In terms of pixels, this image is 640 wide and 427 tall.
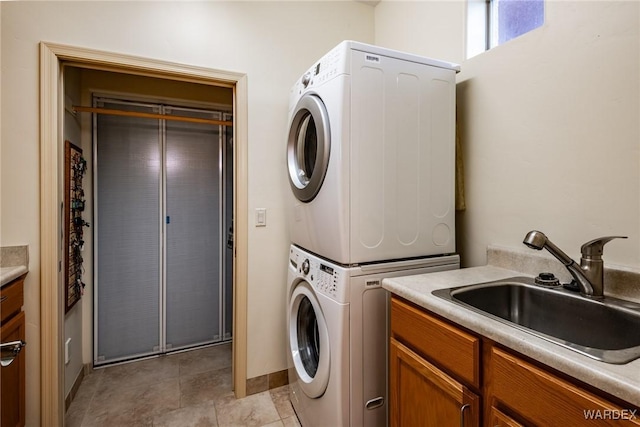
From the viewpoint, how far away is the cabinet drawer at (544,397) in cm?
57

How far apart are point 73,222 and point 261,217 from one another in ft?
4.14

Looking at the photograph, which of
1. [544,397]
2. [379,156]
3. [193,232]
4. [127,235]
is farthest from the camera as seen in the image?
[193,232]

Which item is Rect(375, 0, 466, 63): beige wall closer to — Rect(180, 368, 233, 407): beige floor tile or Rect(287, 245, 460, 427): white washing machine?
Rect(287, 245, 460, 427): white washing machine

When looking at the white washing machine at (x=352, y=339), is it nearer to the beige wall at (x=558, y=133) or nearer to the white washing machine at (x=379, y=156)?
the white washing machine at (x=379, y=156)

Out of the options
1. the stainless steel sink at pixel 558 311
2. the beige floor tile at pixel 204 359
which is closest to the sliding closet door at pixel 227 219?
the beige floor tile at pixel 204 359

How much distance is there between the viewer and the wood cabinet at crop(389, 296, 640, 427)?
2.00ft

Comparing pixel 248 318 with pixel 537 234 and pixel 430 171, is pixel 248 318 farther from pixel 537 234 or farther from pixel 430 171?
pixel 537 234

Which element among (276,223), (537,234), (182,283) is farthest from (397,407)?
(182,283)

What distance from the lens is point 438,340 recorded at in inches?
37.3

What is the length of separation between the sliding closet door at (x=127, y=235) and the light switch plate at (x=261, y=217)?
3.49ft

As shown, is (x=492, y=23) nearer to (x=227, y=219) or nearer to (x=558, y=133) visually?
(x=558, y=133)

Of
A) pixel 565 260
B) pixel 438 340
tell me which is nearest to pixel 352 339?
pixel 438 340

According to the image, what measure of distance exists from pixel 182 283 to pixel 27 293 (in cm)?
117

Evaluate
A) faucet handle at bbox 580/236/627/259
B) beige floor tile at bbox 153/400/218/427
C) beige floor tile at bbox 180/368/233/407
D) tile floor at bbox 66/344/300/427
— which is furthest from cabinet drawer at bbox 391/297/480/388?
beige floor tile at bbox 180/368/233/407
